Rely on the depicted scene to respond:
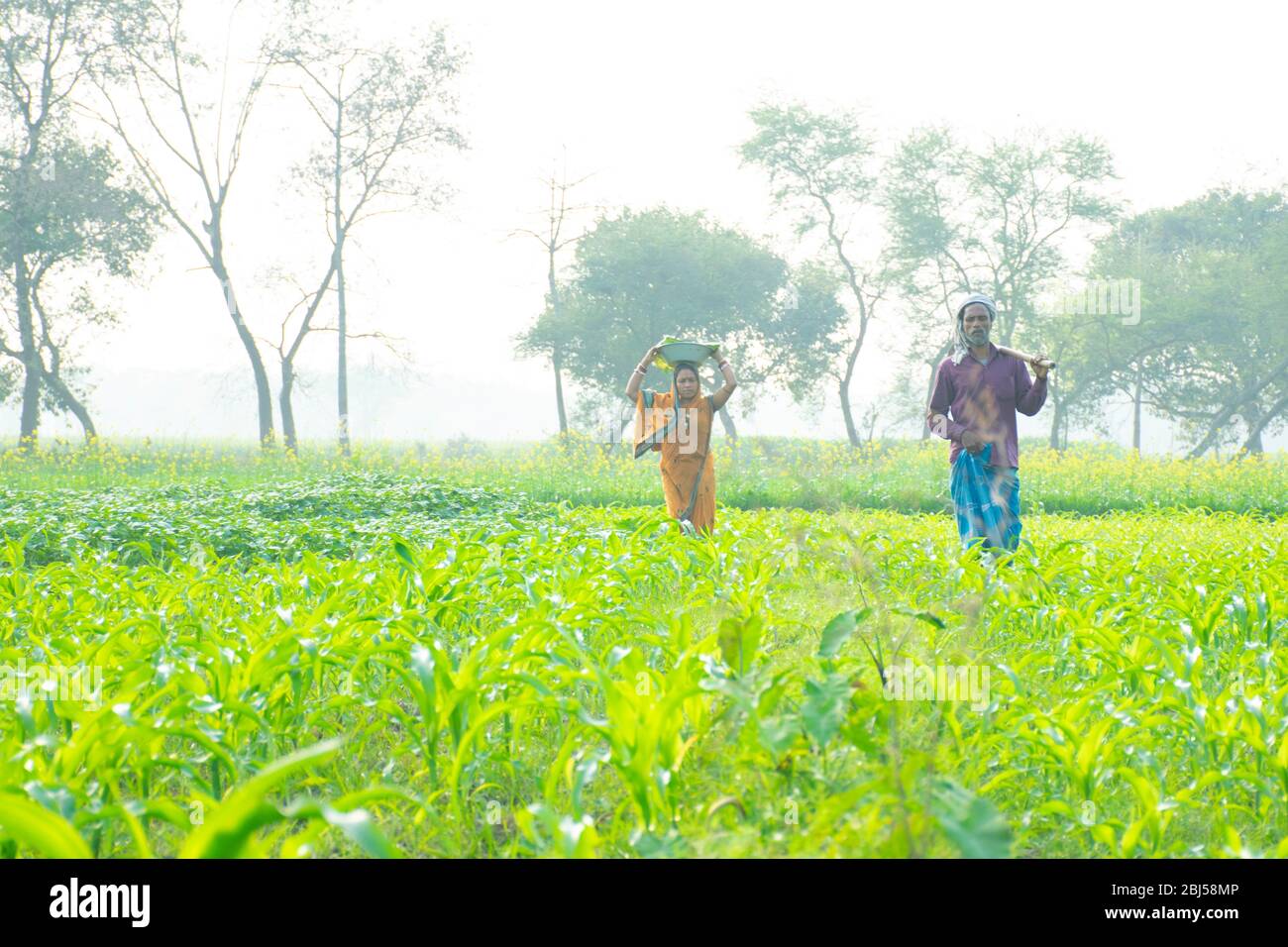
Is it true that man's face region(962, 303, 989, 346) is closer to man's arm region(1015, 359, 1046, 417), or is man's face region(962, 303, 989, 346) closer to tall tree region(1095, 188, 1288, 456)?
man's arm region(1015, 359, 1046, 417)

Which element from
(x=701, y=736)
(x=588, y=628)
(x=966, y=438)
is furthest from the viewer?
(x=966, y=438)

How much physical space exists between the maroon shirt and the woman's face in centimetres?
163

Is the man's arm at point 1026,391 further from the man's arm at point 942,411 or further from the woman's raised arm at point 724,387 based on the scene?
the woman's raised arm at point 724,387

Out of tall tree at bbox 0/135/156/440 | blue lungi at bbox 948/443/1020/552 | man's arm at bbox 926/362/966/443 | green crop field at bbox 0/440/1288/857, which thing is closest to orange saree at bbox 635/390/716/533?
green crop field at bbox 0/440/1288/857

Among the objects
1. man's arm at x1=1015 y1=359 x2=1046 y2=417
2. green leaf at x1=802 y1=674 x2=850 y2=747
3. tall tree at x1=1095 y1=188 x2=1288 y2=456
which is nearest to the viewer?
green leaf at x1=802 y1=674 x2=850 y2=747

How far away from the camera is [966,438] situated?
21.5ft

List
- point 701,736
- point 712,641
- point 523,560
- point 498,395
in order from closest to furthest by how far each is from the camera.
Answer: point 701,736 < point 712,641 < point 523,560 < point 498,395

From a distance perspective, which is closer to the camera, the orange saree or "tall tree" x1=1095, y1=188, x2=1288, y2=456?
the orange saree

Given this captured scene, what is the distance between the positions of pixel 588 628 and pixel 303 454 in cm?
1815

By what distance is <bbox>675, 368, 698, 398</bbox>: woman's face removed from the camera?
7258mm

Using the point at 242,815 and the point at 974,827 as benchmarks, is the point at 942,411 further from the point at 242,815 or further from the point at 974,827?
the point at 242,815

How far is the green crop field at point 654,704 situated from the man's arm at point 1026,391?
41.7 inches
